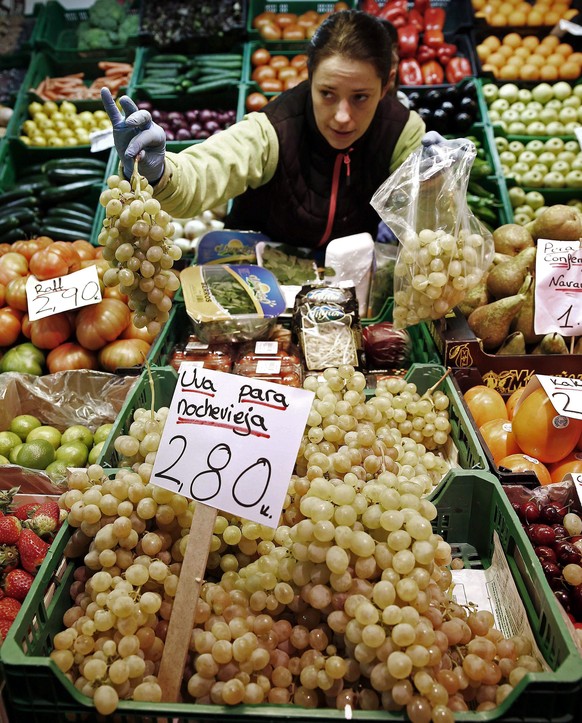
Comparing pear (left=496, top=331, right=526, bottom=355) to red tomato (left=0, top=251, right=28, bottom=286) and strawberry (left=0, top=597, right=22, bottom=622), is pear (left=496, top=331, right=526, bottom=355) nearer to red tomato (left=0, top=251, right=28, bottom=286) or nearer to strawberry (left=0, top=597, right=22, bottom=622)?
strawberry (left=0, top=597, right=22, bottom=622)

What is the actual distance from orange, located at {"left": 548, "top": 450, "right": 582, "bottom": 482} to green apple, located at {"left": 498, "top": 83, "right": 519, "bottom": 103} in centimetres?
304

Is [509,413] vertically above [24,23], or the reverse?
[24,23]

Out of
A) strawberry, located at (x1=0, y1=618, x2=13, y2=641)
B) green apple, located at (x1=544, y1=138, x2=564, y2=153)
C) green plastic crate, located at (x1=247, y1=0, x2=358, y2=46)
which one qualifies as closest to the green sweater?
strawberry, located at (x1=0, y1=618, x2=13, y2=641)

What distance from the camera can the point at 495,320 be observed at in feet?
6.15

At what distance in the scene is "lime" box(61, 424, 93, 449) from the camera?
184 cm

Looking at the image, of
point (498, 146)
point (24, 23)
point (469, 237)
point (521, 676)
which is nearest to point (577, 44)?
point (498, 146)

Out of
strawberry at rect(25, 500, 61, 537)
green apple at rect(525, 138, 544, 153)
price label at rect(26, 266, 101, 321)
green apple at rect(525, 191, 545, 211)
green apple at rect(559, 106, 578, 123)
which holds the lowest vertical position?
strawberry at rect(25, 500, 61, 537)

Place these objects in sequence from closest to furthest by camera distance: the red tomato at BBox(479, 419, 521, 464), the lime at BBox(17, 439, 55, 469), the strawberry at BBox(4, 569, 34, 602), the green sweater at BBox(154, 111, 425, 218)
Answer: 1. the strawberry at BBox(4, 569, 34, 602)
2. the red tomato at BBox(479, 419, 521, 464)
3. the lime at BBox(17, 439, 55, 469)
4. the green sweater at BBox(154, 111, 425, 218)

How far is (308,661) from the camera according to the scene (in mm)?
990

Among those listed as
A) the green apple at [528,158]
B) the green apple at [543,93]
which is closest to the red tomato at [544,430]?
the green apple at [528,158]

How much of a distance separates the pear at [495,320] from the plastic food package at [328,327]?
396mm

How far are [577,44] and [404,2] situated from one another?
4.22ft

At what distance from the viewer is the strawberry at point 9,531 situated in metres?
1.37

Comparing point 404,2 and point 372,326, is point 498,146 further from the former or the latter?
point 372,326
